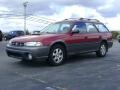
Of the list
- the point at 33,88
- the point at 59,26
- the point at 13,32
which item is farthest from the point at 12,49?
the point at 13,32

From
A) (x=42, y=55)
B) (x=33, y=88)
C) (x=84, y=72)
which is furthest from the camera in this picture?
(x=42, y=55)

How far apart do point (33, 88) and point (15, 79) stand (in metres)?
1.11

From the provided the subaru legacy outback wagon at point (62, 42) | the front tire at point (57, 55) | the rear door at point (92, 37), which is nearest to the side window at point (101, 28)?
the subaru legacy outback wagon at point (62, 42)

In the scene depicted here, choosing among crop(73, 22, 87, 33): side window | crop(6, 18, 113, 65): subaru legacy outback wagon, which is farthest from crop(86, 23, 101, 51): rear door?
crop(73, 22, 87, 33): side window

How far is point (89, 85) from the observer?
7.46 metres

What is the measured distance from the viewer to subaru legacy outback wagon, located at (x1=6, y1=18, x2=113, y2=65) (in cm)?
988

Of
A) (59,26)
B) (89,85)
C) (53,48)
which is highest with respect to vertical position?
(59,26)

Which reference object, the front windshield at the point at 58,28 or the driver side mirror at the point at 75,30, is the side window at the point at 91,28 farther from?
the front windshield at the point at 58,28

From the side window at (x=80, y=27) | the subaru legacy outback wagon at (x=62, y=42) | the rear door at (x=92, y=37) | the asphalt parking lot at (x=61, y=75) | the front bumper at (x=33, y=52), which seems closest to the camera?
the asphalt parking lot at (x=61, y=75)

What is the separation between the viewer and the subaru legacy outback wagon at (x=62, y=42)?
32.4 feet

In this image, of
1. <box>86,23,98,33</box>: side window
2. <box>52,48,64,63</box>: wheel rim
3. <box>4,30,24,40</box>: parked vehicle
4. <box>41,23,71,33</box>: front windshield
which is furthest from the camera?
<box>4,30,24,40</box>: parked vehicle

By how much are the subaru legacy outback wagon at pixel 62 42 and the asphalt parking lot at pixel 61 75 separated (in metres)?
0.39

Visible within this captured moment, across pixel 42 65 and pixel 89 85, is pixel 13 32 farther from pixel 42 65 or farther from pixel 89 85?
pixel 89 85

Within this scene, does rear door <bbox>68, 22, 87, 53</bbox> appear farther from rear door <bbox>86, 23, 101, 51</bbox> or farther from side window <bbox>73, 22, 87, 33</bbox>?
rear door <bbox>86, 23, 101, 51</bbox>
